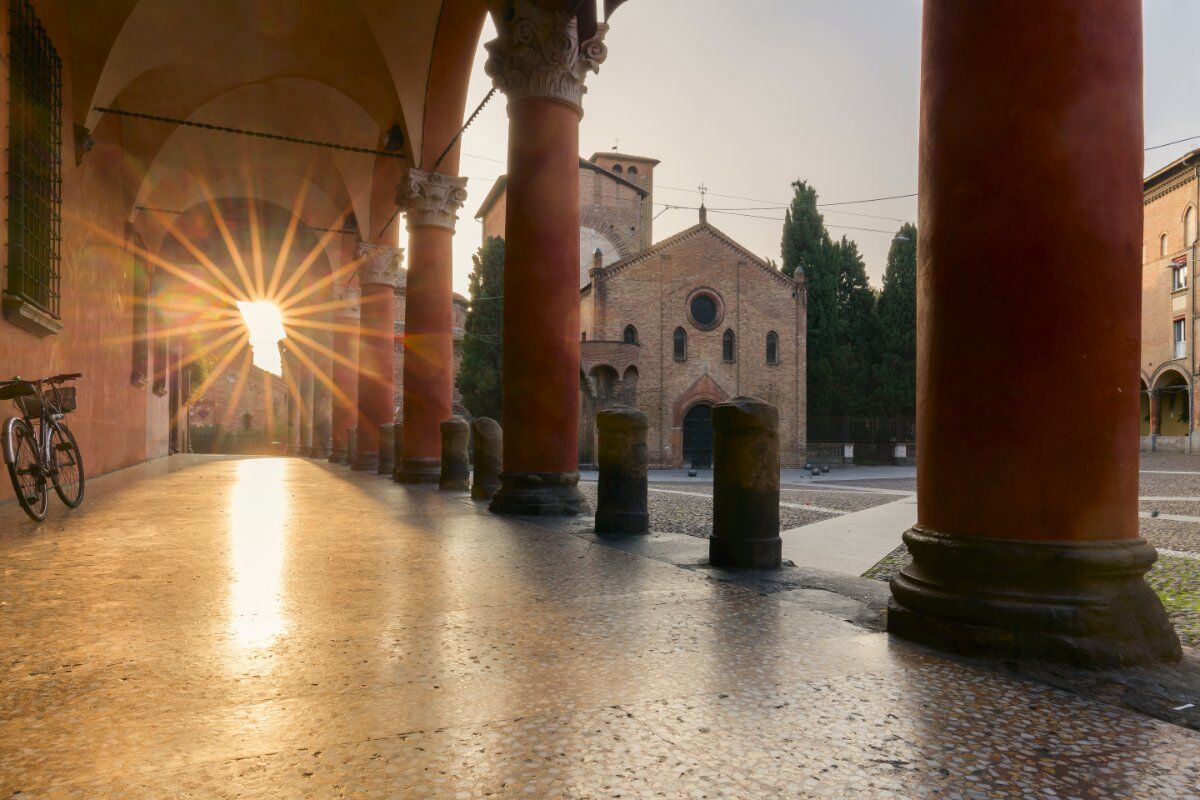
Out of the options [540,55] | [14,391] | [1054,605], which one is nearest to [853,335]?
[540,55]

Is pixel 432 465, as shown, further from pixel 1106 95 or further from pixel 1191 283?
pixel 1191 283

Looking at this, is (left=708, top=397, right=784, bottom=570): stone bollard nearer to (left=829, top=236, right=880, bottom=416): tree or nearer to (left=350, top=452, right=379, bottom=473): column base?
(left=350, top=452, right=379, bottom=473): column base

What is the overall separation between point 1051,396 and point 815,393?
33229 millimetres

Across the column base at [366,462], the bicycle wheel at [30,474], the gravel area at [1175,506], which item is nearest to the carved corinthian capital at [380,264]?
the column base at [366,462]

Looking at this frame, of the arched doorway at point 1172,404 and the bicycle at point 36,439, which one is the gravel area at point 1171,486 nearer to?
the bicycle at point 36,439

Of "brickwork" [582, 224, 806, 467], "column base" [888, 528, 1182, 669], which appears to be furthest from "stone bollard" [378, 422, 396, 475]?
"brickwork" [582, 224, 806, 467]

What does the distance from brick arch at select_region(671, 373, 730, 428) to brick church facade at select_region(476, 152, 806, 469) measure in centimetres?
4

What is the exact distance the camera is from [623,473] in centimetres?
526

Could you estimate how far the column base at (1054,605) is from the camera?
226 centimetres

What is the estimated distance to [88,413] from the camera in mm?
10281

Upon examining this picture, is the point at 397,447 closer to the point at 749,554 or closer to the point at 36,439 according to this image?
the point at 36,439

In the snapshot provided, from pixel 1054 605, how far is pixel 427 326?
8.99 meters

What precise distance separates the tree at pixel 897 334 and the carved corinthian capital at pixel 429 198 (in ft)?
90.1

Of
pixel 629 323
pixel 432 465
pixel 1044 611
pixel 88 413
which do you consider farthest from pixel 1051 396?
pixel 629 323
